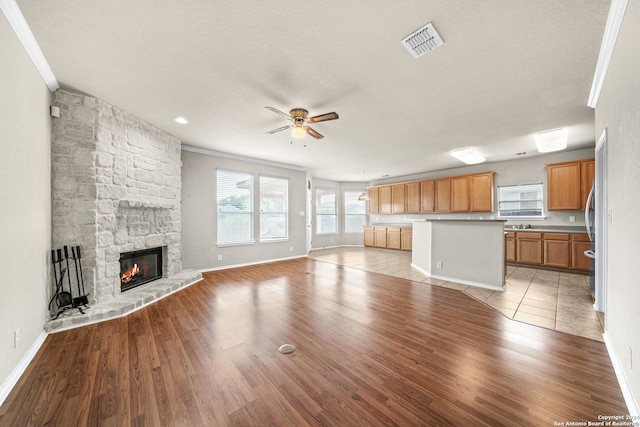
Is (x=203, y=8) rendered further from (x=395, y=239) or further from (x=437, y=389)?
(x=395, y=239)

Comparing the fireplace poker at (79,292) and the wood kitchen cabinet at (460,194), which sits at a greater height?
the wood kitchen cabinet at (460,194)

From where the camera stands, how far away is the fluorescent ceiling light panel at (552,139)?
4.16 m

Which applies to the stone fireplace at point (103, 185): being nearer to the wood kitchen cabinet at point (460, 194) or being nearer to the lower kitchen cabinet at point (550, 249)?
the wood kitchen cabinet at point (460, 194)

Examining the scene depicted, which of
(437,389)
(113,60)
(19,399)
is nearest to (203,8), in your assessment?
(113,60)

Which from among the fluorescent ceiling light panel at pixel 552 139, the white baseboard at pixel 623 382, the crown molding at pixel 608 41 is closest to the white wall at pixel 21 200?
the white baseboard at pixel 623 382

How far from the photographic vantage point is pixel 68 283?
2.90 m

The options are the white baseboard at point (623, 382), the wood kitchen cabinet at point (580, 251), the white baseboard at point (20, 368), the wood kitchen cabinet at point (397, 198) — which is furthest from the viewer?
the wood kitchen cabinet at point (397, 198)

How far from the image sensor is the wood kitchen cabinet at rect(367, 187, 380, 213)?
9.27m

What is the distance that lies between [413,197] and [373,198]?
171 centimetres

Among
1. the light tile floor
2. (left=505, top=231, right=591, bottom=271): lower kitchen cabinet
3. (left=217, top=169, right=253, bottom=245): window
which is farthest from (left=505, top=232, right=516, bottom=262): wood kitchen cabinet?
(left=217, top=169, right=253, bottom=245): window

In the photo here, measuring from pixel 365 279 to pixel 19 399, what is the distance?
4341 millimetres

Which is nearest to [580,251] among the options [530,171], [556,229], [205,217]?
[556,229]

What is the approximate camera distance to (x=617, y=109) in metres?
1.89

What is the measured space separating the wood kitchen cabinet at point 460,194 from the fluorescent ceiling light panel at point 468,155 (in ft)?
2.89
